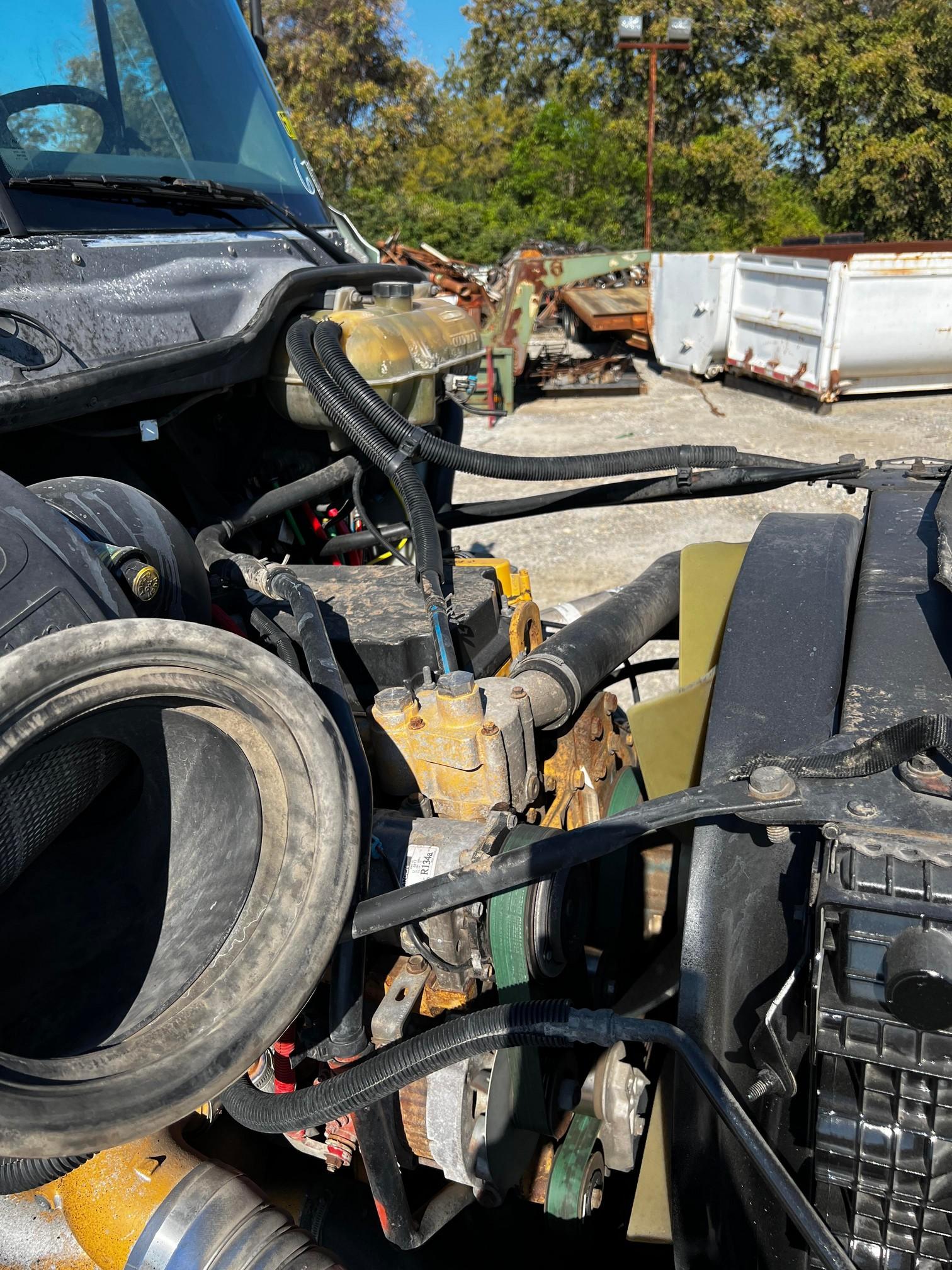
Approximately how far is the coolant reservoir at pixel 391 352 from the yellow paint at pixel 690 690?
30.3 inches

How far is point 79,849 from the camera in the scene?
4.11ft

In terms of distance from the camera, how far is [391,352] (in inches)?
83.2

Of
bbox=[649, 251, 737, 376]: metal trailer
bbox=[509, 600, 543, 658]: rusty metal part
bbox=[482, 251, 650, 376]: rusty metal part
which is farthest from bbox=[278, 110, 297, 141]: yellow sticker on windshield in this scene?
bbox=[649, 251, 737, 376]: metal trailer

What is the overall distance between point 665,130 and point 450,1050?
25058 mm

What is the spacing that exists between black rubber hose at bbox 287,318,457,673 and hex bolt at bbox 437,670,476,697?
1.29ft

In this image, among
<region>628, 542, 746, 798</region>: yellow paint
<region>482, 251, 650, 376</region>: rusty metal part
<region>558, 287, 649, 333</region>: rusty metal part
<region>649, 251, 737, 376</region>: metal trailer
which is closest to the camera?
<region>628, 542, 746, 798</region>: yellow paint

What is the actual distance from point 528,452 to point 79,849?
7.15 m

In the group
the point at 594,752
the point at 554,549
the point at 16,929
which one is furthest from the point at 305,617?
the point at 554,549

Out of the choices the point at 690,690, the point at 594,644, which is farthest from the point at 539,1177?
the point at 594,644

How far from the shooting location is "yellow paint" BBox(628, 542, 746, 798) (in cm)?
169

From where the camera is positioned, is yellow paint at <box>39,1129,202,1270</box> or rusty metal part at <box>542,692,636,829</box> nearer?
yellow paint at <box>39,1129,202,1270</box>

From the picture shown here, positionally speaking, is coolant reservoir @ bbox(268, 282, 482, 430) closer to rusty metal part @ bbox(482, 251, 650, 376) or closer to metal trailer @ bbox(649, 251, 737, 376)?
rusty metal part @ bbox(482, 251, 650, 376)

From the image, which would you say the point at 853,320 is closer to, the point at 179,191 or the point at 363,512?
the point at 363,512

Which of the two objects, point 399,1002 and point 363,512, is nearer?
point 399,1002
